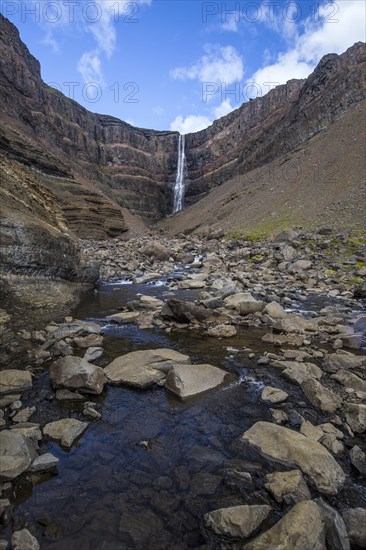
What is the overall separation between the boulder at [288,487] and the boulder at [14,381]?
15.1ft

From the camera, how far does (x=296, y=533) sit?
3.06 meters

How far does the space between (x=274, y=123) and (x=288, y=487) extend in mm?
77769

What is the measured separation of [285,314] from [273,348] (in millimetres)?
3196

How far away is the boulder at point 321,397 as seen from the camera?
5684mm

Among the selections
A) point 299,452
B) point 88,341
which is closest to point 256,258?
point 88,341

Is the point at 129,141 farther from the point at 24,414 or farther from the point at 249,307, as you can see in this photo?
the point at 24,414

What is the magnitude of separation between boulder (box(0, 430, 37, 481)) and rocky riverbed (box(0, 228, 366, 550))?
16 mm

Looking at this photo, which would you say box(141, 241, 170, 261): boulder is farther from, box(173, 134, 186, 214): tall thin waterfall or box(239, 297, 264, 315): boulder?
box(173, 134, 186, 214): tall thin waterfall

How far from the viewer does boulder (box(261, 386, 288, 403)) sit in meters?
5.97

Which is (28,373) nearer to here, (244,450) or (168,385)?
(168,385)

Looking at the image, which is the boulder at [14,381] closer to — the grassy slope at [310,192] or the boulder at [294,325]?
the boulder at [294,325]

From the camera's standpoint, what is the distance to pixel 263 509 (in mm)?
3520

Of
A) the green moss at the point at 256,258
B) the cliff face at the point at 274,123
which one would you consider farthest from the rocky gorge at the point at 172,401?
the cliff face at the point at 274,123

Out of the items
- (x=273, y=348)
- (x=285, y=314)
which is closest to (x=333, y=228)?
(x=285, y=314)
